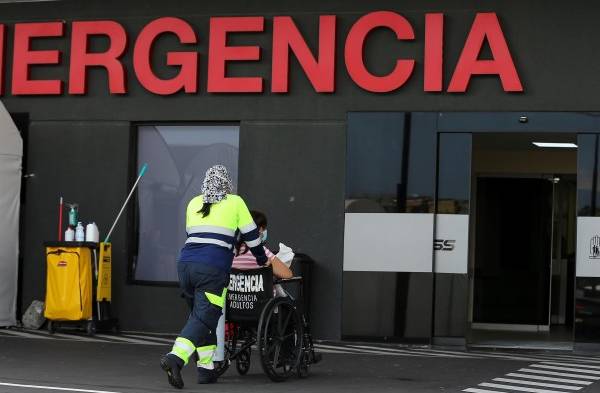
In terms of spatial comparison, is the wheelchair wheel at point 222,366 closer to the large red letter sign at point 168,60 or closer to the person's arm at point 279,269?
the person's arm at point 279,269

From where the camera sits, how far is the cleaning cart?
42.8ft

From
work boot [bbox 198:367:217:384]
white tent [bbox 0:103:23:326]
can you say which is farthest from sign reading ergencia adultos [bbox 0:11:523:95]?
work boot [bbox 198:367:217:384]

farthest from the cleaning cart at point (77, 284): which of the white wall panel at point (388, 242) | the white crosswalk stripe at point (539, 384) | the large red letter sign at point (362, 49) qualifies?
the white crosswalk stripe at point (539, 384)

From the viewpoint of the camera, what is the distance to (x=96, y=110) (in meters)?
14.0

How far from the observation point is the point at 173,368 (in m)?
8.65

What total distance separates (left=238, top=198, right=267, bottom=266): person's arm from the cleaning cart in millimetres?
4446

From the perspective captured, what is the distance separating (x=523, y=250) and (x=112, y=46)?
6943 mm

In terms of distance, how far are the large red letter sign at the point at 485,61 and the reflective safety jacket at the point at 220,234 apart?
4567 mm

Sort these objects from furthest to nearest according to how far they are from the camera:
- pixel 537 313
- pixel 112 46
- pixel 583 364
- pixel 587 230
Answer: pixel 537 313
pixel 112 46
pixel 587 230
pixel 583 364

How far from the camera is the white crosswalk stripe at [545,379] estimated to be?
30.8ft

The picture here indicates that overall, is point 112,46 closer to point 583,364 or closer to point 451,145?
point 451,145

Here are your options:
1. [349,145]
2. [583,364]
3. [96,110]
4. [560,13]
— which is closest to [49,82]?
[96,110]

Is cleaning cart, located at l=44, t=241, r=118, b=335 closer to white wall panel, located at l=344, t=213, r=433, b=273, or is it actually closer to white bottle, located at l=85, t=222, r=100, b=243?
white bottle, located at l=85, t=222, r=100, b=243

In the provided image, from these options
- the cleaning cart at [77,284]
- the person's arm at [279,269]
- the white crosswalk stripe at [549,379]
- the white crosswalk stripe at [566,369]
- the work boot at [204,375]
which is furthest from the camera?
the cleaning cart at [77,284]
